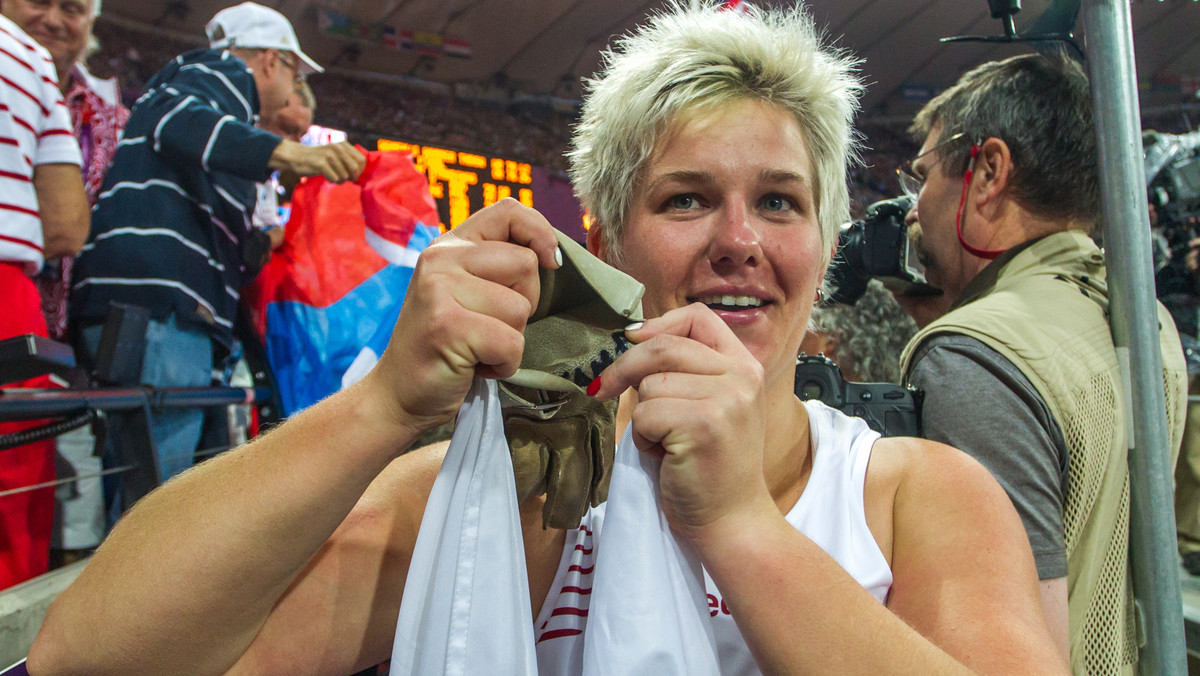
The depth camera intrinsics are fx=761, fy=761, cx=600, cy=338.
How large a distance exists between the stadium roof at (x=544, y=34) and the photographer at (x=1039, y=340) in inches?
260

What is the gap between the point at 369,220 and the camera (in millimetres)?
2473

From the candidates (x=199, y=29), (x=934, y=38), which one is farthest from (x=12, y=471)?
(x=934, y=38)

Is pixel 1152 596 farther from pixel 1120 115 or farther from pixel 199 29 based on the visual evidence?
pixel 199 29

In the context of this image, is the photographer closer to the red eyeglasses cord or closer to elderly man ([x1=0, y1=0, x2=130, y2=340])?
the red eyeglasses cord

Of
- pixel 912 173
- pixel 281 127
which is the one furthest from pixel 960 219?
pixel 281 127

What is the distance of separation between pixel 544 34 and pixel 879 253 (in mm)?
7633

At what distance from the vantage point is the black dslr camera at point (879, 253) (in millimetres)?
1811

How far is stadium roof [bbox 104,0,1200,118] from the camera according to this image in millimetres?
7629

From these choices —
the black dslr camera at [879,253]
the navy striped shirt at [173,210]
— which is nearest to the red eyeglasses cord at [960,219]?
the black dslr camera at [879,253]

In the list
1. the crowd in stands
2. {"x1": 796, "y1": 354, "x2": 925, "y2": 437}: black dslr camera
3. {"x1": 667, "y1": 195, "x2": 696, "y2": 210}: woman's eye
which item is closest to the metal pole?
{"x1": 796, "y1": 354, "x2": 925, "y2": 437}: black dslr camera

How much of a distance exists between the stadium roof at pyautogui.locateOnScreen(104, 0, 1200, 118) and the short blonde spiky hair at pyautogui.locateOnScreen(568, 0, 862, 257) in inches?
284

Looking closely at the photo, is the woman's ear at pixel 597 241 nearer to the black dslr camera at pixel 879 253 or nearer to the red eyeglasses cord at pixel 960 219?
the black dslr camera at pixel 879 253

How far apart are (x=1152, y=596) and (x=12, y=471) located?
2149 millimetres

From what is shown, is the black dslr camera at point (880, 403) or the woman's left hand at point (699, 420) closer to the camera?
the woman's left hand at point (699, 420)
